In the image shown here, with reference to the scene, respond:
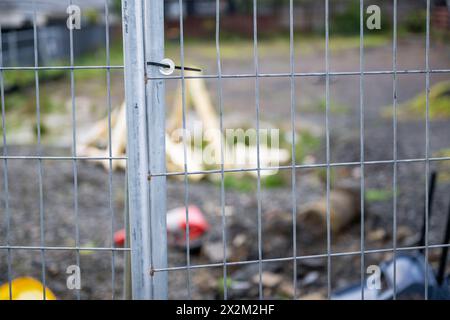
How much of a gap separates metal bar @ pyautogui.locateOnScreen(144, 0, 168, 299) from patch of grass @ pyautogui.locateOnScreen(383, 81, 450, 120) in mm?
7140

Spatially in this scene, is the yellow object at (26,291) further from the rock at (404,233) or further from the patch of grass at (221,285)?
the rock at (404,233)

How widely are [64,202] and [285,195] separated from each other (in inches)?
86.4

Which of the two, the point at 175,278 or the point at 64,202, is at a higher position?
the point at 64,202

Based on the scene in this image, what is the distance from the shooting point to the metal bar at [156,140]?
247 centimetres

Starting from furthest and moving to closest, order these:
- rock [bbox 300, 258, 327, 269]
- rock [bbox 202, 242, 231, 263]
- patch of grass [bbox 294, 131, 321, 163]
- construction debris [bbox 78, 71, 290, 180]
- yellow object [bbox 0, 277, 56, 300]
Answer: patch of grass [bbox 294, 131, 321, 163]
construction debris [bbox 78, 71, 290, 180]
rock [bbox 202, 242, 231, 263]
rock [bbox 300, 258, 327, 269]
yellow object [bbox 0, 277, 56, 300]

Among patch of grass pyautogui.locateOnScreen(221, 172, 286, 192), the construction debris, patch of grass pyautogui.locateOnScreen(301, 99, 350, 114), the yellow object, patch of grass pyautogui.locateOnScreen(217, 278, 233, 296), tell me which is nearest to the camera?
the yellow object

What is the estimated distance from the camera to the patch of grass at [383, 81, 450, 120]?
9.17m

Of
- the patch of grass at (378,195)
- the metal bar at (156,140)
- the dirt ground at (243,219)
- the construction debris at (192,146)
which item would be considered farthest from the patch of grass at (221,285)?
the construction debris at (192,146)

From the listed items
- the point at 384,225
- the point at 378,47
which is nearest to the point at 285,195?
the point at 384,225

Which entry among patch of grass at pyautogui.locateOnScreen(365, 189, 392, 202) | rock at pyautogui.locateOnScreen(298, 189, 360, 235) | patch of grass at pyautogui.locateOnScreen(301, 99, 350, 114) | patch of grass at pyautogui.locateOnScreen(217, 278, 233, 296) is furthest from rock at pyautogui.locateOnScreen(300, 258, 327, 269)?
patch of grass at pyautogui.locateOnScreen(301, 99, 350, 114)

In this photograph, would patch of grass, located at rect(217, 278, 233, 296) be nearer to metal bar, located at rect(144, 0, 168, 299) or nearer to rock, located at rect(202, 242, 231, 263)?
rock, located at rect(202, 242, 231, 263)

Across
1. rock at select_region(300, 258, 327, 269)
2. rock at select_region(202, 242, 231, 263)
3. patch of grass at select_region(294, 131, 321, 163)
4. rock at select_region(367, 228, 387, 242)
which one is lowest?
rock at select_region(300, 258, 327, 269)

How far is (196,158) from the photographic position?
8.30 meters
